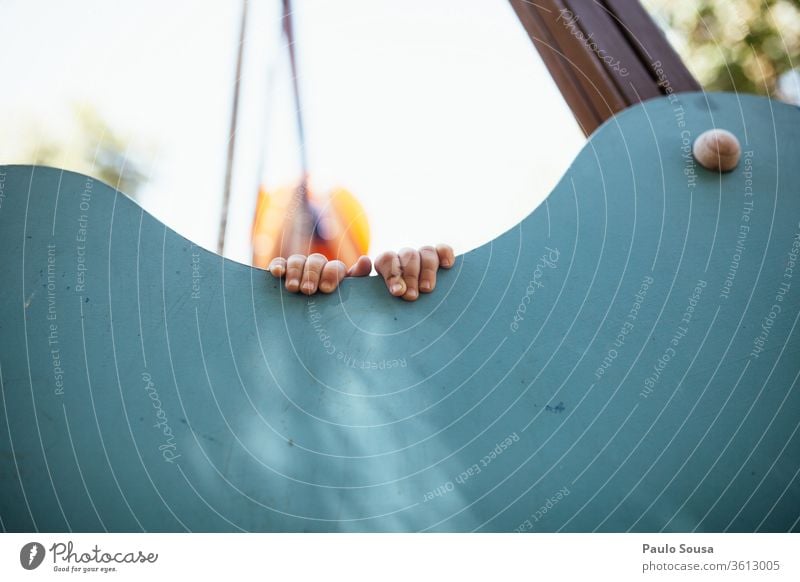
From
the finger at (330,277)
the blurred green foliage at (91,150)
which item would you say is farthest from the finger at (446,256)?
the blurred green foliage at (91,150)

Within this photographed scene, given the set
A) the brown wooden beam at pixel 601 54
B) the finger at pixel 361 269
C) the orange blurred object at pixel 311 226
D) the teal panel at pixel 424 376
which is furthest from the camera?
the orange blurred object at pixel 311 226

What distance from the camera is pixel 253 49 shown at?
1.25 m

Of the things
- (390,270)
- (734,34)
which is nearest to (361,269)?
(390,270)

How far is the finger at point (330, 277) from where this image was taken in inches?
29.6

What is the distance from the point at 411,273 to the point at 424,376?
0.39 feet

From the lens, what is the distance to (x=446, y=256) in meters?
0.77

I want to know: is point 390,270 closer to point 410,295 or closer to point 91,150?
point 410,295

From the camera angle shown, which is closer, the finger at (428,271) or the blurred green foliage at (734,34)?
the finger at (428,271)

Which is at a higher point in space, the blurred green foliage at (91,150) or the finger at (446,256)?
the blurred green foliage at (91,150)

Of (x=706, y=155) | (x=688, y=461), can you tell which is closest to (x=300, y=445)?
(x=688, y=461)

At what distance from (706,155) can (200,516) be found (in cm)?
71

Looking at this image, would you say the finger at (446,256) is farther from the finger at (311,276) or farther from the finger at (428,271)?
the finger at (311,276)

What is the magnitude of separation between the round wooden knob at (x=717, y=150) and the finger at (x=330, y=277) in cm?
46
